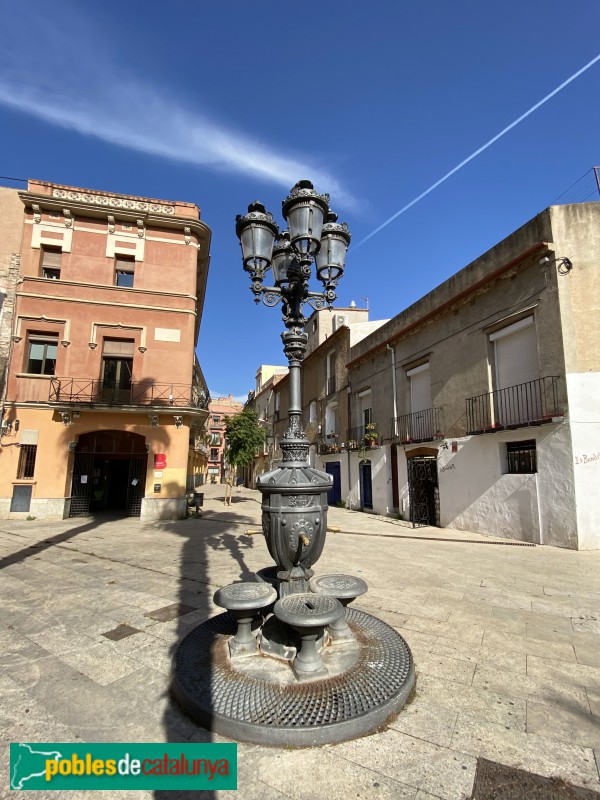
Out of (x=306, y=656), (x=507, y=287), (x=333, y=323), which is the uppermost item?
(x=333, y=323)

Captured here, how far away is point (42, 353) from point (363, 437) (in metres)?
12.4

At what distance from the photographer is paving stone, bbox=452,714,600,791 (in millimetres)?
2042

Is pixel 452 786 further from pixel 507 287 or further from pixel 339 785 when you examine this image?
pixel 507 287

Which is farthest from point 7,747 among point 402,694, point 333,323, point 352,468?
point 333,323

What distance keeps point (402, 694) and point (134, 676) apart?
6.84 ft

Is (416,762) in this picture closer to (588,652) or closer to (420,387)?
(588,652)

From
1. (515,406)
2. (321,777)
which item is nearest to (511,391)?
(515,406)

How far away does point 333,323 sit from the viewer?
24.8 m

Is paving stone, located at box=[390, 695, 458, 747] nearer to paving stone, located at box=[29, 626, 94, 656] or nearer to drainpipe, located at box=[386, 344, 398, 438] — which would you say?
paving stone, located at box=[29, 626, 94, 656]

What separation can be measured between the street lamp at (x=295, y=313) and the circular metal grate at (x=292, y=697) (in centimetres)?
79

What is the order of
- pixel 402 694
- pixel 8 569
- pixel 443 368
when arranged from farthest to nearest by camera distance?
pixel 443 368, pixel 8 569, pixel 402 694

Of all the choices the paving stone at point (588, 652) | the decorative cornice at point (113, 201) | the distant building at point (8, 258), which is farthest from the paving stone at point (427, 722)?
the decorative cornice at point (113, 201)

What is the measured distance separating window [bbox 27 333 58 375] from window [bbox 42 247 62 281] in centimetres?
229

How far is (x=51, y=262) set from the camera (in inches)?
544
